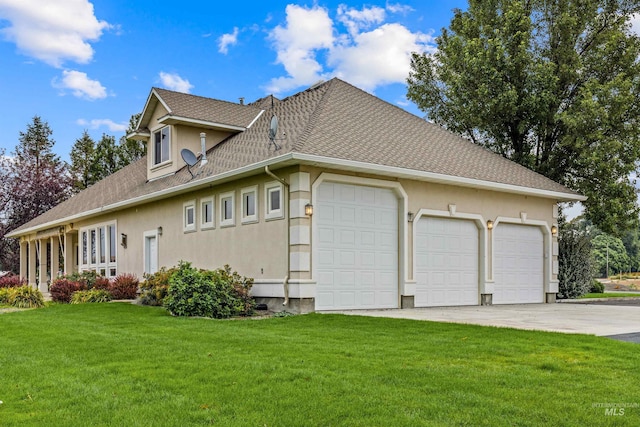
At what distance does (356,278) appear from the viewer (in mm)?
13945

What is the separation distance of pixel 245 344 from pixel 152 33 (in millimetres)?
16031

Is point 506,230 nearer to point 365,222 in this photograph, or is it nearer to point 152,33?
point 365,222

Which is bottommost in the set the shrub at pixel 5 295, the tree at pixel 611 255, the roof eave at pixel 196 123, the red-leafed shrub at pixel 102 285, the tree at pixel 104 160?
the tree at pixel 611 255

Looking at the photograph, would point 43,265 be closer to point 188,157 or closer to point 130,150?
point 130,150

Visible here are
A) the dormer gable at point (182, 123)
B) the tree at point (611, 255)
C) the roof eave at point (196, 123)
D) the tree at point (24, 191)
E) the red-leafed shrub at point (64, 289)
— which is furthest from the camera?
the tree at point (611, 255)

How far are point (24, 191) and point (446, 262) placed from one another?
27.4m

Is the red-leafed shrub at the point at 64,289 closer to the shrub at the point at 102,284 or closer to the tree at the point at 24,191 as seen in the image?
the shrub at the point at 102,284

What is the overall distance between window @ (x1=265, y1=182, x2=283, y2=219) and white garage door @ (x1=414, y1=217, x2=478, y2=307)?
3651 mm

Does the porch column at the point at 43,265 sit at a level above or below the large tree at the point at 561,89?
below

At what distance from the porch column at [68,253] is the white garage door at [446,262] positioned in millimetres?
16039

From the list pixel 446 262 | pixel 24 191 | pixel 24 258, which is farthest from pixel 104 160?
pixel 446 262

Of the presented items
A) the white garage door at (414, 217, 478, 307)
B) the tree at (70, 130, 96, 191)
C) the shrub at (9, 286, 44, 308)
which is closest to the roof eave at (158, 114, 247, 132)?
the shrub at (9, 286, 44, 308)

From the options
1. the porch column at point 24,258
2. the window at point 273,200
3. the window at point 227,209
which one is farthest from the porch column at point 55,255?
the window at point 273,200

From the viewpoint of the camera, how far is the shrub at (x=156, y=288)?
15.0 m
